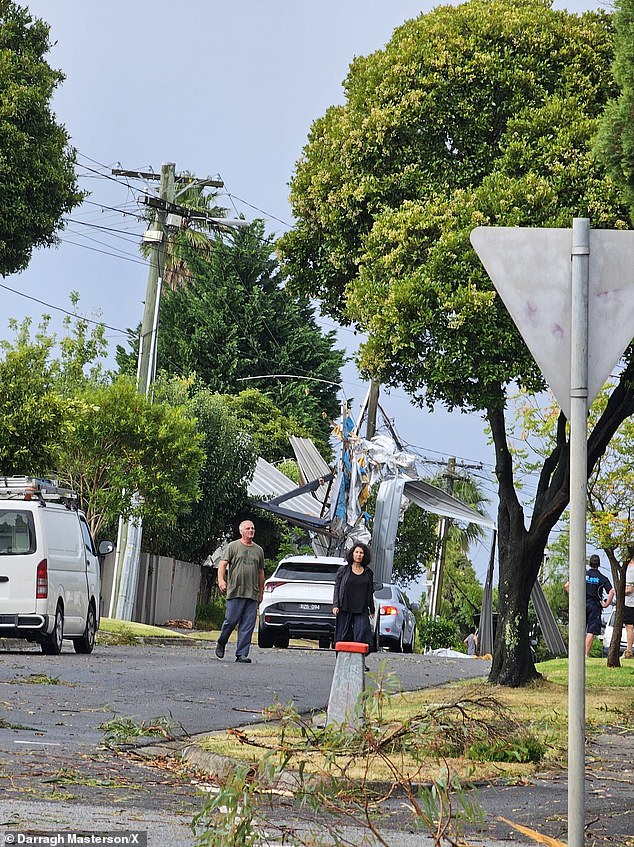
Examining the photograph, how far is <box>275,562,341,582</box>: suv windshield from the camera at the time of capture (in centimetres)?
2391

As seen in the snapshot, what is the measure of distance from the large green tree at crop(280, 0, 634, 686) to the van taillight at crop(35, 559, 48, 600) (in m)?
5.37

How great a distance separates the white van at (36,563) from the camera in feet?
57.8

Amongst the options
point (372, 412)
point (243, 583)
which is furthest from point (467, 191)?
point (372, 412)

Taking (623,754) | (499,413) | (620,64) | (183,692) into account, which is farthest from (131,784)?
(499,413)

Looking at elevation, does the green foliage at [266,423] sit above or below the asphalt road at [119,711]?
above

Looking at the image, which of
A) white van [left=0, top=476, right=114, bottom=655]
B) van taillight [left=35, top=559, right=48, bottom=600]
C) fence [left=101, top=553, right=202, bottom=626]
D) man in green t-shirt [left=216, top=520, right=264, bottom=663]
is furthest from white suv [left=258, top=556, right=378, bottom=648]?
fence [left=101, top=553, right=202, bottom=626]

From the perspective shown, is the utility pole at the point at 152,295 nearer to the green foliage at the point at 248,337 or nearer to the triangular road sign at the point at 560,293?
the green foliage at the point at 248,337

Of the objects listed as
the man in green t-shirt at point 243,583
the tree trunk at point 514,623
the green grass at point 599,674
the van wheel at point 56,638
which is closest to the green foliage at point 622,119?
the tree trunk at point 514,623

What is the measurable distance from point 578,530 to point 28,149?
15.9 m

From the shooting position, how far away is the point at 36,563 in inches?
698

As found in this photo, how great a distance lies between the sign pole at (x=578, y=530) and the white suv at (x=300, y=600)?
729 inches

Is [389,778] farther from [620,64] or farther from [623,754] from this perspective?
[620,64]

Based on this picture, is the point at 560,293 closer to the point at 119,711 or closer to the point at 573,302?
the point at 573,302

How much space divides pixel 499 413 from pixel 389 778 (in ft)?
28.1
